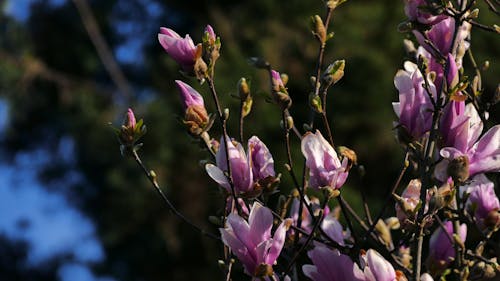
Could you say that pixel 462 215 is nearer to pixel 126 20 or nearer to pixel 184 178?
pixel 184 178

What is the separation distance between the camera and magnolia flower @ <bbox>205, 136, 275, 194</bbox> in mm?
836

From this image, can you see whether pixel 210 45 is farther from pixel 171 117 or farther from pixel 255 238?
pixel 171 117

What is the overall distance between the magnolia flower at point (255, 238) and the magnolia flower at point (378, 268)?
87mm

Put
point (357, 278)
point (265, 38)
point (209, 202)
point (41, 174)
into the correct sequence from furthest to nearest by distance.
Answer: point (41, 174) < point (265, 38) < point (209, 202) < point (357, 278)

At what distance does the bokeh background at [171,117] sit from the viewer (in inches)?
253

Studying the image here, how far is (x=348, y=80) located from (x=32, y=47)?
329cm

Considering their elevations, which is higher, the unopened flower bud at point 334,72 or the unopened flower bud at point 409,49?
the unopened flower bud at point 334,72

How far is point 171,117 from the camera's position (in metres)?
6.50

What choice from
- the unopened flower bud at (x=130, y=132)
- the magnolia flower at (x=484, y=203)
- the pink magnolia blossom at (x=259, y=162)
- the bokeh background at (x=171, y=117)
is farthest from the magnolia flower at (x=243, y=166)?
the bokeh background at (x=171, y=117)

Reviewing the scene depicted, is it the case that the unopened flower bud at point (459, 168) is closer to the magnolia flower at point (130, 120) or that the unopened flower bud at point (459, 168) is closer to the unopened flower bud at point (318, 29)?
the unopened flower bud at point (318, 29)

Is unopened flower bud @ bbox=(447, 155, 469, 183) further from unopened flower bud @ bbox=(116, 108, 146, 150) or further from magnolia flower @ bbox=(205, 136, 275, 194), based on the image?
unopened flower bud @ bbox=(116, 108, 146, 150)

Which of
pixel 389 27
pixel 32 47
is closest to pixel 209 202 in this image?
pixel 389 27

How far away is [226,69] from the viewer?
658 centimetres

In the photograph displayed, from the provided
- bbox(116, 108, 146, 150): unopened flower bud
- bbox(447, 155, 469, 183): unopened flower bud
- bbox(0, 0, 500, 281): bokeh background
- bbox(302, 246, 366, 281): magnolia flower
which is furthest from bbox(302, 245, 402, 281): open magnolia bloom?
bbox(0, 0, 500, 281): bokeh background
